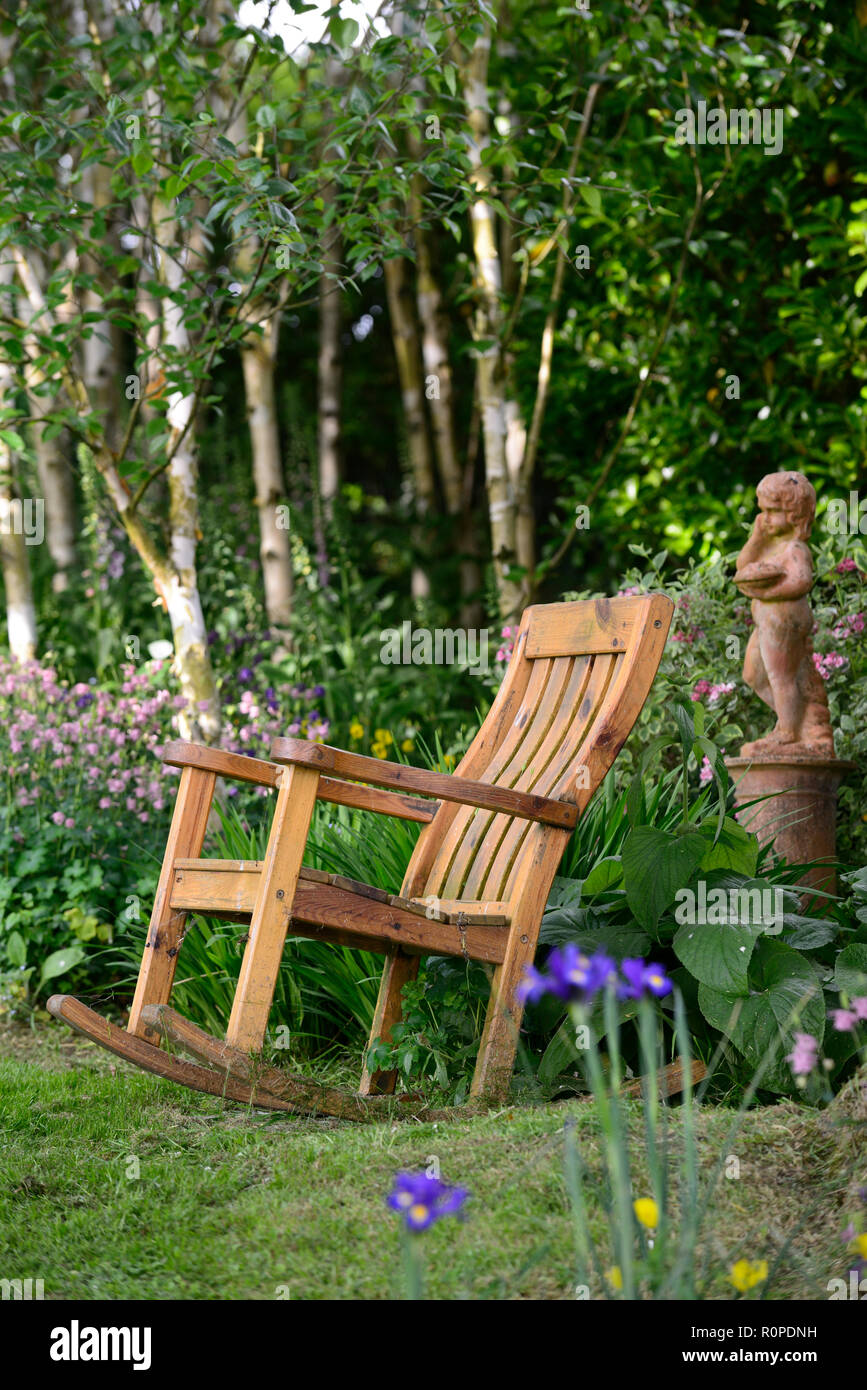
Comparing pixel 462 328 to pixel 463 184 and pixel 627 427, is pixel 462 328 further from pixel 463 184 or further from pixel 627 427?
pixel 463 184

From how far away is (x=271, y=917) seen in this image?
252 centimetres

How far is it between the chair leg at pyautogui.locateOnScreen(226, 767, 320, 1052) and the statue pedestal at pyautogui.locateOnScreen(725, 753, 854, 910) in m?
1.46

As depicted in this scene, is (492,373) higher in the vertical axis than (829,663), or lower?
higher

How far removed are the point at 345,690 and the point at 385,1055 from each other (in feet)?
9.56

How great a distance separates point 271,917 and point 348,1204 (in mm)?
602

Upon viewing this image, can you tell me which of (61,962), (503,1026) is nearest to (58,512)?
(61,962)

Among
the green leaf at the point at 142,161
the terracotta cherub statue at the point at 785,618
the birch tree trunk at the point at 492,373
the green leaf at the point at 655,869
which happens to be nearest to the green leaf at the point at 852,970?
the green leaf at the point at 655,869

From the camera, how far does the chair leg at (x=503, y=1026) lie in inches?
104

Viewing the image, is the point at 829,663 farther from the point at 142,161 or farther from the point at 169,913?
the point at 142,161

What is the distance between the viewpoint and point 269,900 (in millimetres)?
2523

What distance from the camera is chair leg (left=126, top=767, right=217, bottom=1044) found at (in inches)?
116

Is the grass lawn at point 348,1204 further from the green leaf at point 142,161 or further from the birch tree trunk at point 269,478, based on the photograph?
the birch tree trunk at point 269,478

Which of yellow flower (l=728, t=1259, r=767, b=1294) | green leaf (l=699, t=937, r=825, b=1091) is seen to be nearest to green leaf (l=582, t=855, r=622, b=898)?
green leaf (l=699, t=937, r=825, b=1091)
